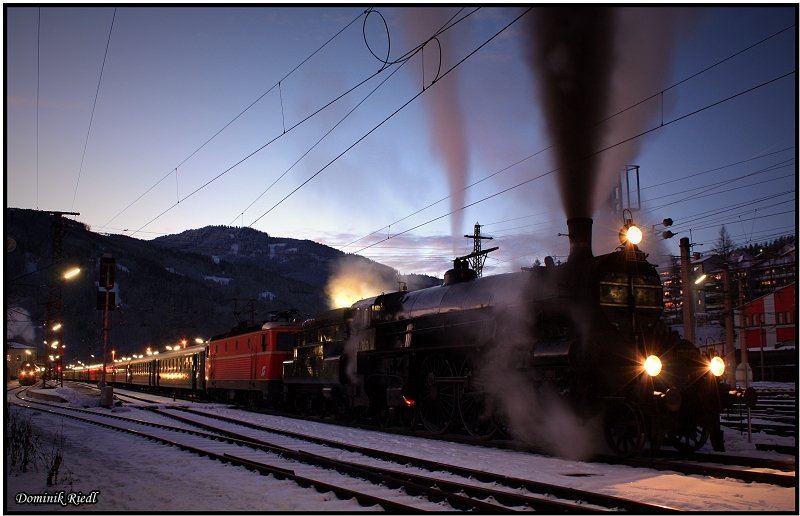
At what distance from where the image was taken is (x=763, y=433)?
15172mm

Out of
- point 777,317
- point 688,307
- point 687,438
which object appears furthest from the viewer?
point 777,317

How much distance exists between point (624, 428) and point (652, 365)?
1.35m

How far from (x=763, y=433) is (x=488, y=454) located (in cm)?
702

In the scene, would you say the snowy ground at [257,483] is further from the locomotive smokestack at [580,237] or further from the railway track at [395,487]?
the locomotive smokestack at [580,237]

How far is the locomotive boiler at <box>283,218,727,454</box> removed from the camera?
12.0 meters

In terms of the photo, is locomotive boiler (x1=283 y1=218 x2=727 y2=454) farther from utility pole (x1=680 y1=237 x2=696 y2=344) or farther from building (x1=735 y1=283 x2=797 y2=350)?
building (x1=735 y1=283 x2=797 y2=350)

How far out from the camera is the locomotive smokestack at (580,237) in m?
12.9

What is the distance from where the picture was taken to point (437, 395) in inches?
647

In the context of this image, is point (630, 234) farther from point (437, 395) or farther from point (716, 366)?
point (437, 395)

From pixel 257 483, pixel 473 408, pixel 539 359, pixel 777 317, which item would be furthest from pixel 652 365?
pixel 777 317

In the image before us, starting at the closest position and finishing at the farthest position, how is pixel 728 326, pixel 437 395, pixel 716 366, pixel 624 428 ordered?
pixel 624 428, pixel 716 366, pixel 437 395, pixel 728 326

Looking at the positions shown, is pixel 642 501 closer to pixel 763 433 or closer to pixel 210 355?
pixel 763 433

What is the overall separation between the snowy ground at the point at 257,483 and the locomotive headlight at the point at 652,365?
1.69 meters

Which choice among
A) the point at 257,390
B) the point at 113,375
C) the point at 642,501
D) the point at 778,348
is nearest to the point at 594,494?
the point at 642,501
